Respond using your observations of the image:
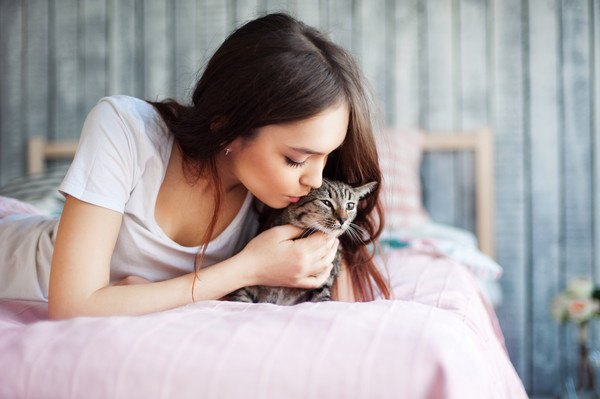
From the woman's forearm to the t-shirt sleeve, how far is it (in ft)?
0.49

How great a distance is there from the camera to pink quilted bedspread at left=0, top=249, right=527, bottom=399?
2.15 feet

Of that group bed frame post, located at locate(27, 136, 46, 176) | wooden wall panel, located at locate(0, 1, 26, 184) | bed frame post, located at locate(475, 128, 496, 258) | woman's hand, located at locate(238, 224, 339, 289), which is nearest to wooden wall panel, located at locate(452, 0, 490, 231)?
bed frame post, located at locate(475, 128, 496, 258)

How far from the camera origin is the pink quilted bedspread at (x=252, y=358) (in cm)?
66

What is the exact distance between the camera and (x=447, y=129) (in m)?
2.69

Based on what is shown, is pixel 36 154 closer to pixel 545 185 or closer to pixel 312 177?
pixel 312 177

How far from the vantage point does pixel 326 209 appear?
1198 mm

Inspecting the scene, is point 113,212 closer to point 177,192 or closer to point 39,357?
point 177,192

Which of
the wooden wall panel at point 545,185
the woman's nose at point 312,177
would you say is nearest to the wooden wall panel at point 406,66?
the wooden wall panel at point 545,185

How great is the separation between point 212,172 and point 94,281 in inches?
13.5

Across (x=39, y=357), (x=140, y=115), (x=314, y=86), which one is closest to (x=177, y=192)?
(x=140, y=115)

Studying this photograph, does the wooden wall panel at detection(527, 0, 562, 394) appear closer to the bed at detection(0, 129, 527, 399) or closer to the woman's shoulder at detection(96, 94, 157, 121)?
the bed at detection(0, 129, 527, 399)

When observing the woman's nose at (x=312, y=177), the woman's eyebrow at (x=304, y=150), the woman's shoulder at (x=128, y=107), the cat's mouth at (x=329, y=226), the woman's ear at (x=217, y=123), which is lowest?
the cat's mouth at (x=329, y=226)

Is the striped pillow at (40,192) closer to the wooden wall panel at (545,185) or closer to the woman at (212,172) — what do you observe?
the woman at (212,172)

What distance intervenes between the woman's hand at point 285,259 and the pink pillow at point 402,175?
3.27ft
